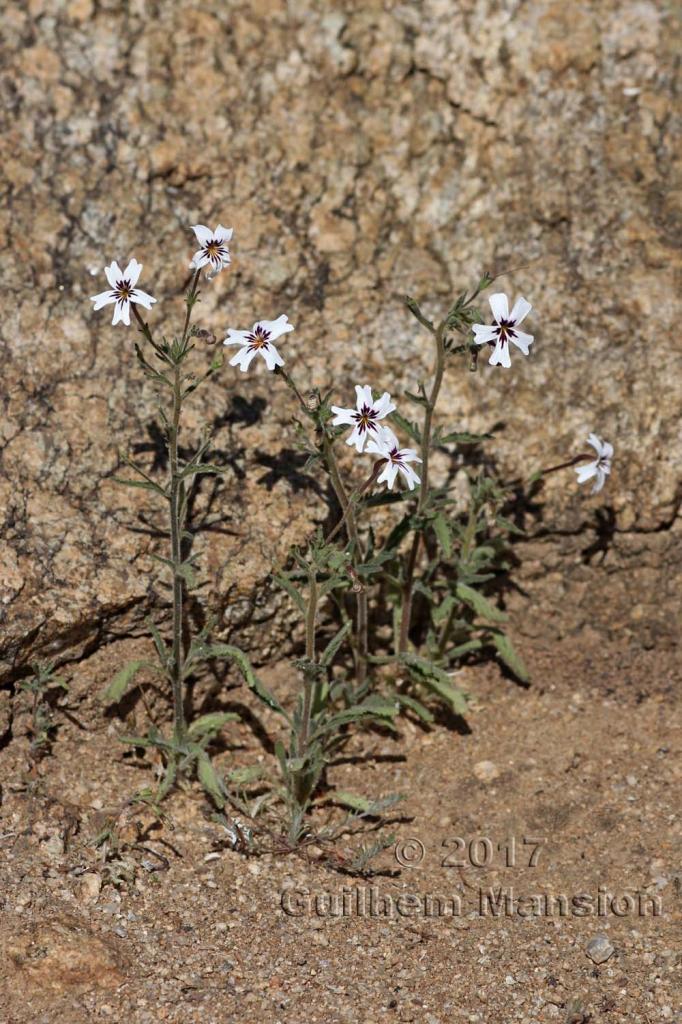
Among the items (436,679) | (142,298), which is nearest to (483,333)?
(142,298)

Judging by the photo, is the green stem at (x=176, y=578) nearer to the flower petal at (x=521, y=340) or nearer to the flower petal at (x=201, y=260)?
the flower petal at (x=201, y=260)

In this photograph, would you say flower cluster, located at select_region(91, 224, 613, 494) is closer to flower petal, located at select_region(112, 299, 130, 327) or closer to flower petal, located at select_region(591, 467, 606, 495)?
flower petal, located at select_region(112, 299, 130, 327)

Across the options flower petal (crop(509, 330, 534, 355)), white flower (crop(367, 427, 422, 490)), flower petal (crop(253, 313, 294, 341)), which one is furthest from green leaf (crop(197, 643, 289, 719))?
flower petal (crop(509, 330, 534, 355))

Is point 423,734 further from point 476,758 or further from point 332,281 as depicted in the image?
point 332,281

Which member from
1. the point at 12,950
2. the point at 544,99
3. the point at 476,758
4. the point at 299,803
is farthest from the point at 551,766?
the point at 544,99

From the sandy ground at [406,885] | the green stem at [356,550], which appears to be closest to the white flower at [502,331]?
the green stem at [356,550]

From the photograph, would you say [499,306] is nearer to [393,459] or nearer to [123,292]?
[393,459]
